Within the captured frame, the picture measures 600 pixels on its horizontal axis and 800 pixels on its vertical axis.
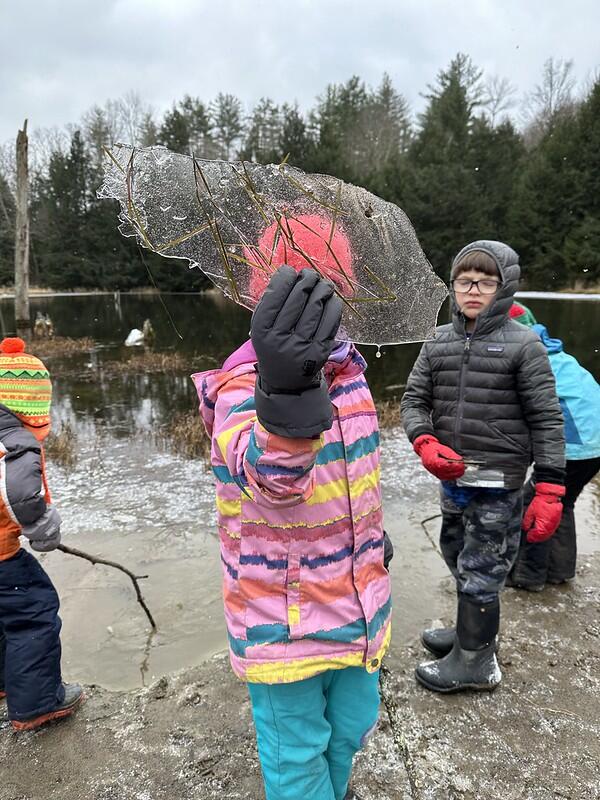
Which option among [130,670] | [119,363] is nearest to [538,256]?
[119,363]

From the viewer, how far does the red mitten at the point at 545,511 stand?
7.14 ft

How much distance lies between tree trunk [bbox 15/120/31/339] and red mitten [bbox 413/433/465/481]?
10604 millimetres

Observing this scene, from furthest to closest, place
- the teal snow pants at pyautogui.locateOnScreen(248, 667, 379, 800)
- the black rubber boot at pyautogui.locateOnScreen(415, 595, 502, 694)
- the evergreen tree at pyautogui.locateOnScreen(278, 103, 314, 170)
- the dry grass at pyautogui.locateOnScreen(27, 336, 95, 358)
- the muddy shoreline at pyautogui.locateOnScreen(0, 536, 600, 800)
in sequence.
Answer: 1. the evergreen tree at pyautogui.locateOnScreen(278, 103, 314, 170)
2. the dry grass at pyautogui.locateOnScreen(27, 336, 95, 358)
3. the black rubber boot at pyautogui.locateOnScreen(415, 595, 502, 694)
4. the muddy shoreline at pyautogui.locateOnScreen(0, 536, 600, 800)
5. the teal snow pants at pyautogui.locateOnScreen(248, 667, 379, 800)

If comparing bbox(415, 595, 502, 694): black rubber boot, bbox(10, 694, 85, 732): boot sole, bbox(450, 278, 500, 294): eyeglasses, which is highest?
bbox(450, 278, 500, 294): eyeglasses

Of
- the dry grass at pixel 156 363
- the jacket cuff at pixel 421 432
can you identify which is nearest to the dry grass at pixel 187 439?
the jacket cuff at pixel 421 432

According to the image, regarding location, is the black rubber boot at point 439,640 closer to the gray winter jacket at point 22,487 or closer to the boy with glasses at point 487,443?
the boy with glasses at point 487,443

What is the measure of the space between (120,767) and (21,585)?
81 centimetres

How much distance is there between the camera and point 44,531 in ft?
7.03

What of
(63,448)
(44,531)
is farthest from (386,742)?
(63,448)

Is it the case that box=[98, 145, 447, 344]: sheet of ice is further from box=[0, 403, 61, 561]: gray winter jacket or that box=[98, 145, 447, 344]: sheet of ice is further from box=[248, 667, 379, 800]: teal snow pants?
box=[0, 403, 61, 561]: gray winter jacket

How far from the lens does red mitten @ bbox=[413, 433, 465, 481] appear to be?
7.18 ft

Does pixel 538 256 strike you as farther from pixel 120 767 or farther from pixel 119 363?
pixel 120 767

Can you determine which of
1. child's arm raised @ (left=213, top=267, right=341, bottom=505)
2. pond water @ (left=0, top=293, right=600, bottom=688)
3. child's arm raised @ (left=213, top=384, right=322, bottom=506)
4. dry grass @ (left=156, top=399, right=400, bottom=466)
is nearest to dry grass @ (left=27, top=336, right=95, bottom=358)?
pond water @ (left=0, top=293, right=600, bottom=688)

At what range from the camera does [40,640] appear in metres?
2.18
